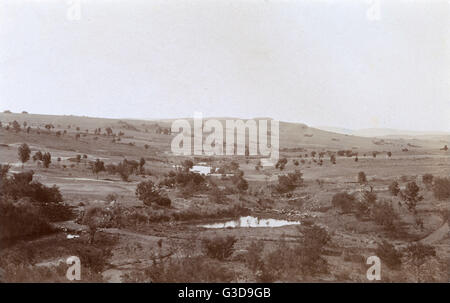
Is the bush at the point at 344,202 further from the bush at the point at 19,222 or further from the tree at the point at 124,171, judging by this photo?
the bush at the point at 19,222

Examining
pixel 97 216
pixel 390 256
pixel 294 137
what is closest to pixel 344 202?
pixel 390 256

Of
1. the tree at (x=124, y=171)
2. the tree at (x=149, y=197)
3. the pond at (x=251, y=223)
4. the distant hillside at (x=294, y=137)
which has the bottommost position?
the pond at (x=251, y=223)

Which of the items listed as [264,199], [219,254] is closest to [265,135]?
[264,199]

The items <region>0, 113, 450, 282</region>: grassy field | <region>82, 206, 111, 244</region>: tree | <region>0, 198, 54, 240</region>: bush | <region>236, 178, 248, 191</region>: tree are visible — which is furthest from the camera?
<region>236, 178, 248, 191</region>: tree

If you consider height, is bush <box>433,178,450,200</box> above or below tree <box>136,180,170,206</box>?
above

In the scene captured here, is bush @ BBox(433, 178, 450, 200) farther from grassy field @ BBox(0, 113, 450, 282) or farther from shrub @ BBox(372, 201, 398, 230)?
shrub @ BBox(372, 201, 398, 230)

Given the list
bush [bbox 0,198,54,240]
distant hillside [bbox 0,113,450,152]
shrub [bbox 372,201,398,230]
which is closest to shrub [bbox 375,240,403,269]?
shrub [bbox 372,201,398,230]

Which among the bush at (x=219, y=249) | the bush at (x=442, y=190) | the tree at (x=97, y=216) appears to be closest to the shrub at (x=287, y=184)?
the bush at (x=442, y=190)
